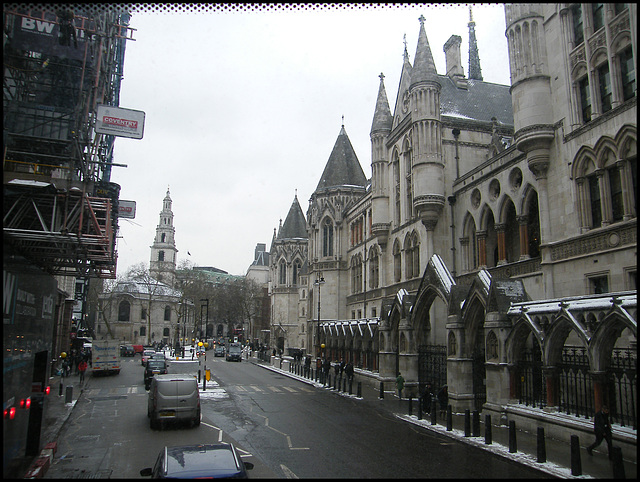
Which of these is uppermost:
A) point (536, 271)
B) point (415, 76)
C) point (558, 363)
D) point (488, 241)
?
point (415, 76)

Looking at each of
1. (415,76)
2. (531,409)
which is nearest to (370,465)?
(531,409)

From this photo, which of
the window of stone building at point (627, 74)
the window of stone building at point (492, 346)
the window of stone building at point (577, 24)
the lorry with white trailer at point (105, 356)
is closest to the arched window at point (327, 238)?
the lorry with white trailer at point (105, 356)

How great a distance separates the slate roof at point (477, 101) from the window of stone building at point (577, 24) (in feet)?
42.5

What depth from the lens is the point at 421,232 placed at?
3191 cm

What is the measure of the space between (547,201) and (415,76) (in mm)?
14505

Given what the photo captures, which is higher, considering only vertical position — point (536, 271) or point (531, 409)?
point (536, 271)

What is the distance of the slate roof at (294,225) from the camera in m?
84.0

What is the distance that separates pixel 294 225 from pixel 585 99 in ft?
223

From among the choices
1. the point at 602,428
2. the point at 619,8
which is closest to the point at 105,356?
the point at 602,428

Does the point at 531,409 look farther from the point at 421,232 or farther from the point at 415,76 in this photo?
the point at 415,76

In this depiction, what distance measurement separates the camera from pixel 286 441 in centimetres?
1512

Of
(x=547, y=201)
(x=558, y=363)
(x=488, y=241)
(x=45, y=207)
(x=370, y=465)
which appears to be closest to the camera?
(x=370, y=465)

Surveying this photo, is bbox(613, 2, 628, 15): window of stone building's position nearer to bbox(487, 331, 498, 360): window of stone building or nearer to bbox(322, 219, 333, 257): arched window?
bbox(487, 331, 498, 360): window of stone building

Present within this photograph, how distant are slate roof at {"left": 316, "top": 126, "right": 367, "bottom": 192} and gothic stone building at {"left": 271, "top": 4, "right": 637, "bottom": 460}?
17.6 meters
